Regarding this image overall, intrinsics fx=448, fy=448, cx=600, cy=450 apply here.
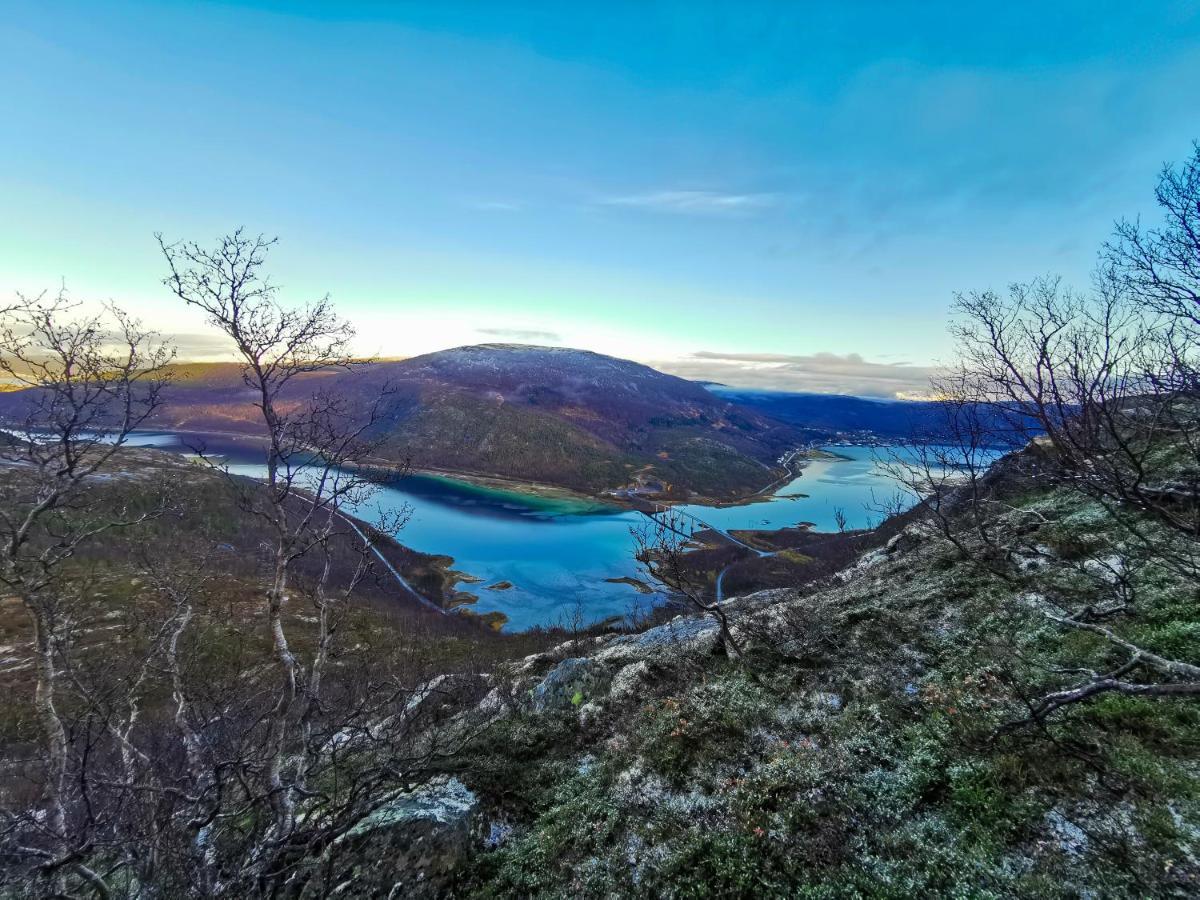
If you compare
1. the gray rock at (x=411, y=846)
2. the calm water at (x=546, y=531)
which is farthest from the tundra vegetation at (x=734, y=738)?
the calm water at (x=546, y=531)

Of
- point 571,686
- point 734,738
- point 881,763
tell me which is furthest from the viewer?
point 571,686

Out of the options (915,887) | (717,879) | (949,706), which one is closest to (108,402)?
(717,879)

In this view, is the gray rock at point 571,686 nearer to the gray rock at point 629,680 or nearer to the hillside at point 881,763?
the hillside at point 881,763

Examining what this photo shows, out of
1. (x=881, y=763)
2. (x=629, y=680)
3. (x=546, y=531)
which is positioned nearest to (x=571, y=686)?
(x=629, y=680)

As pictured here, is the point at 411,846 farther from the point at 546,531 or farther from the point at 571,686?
the point at 546,531

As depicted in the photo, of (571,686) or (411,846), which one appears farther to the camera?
(571,686)

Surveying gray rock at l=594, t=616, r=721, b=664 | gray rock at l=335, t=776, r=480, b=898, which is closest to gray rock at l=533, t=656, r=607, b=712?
gray rock at l=594, t=616, r=721, b=664

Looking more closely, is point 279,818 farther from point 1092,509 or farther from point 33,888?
point 1092,509

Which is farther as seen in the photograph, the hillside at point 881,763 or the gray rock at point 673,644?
the gray rock at point 673,644
